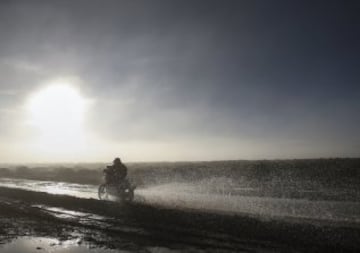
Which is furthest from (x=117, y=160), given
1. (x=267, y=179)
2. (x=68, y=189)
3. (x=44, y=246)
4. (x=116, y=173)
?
(x=267, y=179)

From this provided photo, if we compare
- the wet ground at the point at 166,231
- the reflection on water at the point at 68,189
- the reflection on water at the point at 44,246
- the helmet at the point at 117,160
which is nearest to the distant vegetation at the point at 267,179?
the reflection on water at the point at 68,189

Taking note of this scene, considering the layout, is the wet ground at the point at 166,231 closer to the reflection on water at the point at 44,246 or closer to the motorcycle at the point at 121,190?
the reflection on water at the point at 44,246

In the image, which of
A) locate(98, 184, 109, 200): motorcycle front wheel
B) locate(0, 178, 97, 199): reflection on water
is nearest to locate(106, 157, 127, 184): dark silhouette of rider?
locate(98, 184, 109, 200): motorcycle front wheel

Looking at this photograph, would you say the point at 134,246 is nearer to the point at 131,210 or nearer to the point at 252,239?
the point at 252,239

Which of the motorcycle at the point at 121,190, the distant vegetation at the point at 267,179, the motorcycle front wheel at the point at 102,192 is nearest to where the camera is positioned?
the motorcycle at the point at 121,190

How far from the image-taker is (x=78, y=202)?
2438 cm

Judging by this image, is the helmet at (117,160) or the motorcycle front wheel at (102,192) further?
the motorcycle front wheel at (102,192)

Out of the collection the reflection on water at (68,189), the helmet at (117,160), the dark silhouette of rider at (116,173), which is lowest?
the reflection on water at (68,189)

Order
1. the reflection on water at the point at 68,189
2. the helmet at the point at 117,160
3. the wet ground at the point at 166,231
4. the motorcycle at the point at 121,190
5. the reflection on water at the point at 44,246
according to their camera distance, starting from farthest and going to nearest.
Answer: the reflection on water at the point at 68,189 < the helmet at the point at 117,160 < the motorcycle at the point at 121,190 < the wet ground at the point at 166,231 < the reflection on water at the point at 44,246

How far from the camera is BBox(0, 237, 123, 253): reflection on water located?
11875mm

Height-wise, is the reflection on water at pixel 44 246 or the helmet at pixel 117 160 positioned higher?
the helmet at pixel 117 160

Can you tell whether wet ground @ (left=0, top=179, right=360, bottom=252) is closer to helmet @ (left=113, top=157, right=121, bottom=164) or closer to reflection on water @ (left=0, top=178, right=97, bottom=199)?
helmet @ (left=113, top=157, right=121, bottom=164)

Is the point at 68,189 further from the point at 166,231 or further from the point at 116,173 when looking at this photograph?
the point at 166,231

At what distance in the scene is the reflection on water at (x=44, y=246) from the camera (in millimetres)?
11875
